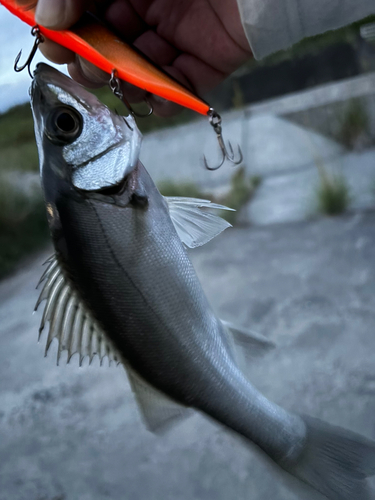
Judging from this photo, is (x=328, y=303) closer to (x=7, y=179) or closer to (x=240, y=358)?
(x=240, y=358)

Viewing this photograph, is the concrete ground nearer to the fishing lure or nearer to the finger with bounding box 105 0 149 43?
the fishing lure

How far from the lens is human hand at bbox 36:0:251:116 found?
771 millimetres

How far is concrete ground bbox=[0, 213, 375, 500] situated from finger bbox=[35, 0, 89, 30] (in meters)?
0.54

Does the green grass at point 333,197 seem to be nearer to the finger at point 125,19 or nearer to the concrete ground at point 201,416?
the concrete ground at point 201,416

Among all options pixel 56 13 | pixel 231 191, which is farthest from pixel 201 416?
pixel 231 191

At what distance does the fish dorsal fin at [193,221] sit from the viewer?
21.7 inches

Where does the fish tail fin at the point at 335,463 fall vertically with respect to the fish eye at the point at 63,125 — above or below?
below

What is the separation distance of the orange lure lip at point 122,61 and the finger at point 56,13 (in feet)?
0.04

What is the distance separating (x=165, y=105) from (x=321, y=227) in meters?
1.87

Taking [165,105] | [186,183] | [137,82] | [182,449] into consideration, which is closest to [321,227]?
[186,183]

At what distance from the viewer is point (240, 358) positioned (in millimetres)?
614

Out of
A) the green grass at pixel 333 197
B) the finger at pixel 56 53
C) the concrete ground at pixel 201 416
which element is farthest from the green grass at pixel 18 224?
the finger at pixel 56 53

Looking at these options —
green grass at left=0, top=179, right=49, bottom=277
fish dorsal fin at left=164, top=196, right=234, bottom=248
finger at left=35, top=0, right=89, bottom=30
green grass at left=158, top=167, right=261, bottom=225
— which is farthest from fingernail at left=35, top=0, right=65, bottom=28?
green grass at left=158, top=167, right=261, bottom=225

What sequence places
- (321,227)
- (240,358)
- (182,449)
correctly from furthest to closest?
1. (321,227)
2. (182,449)
3. (240,358)
